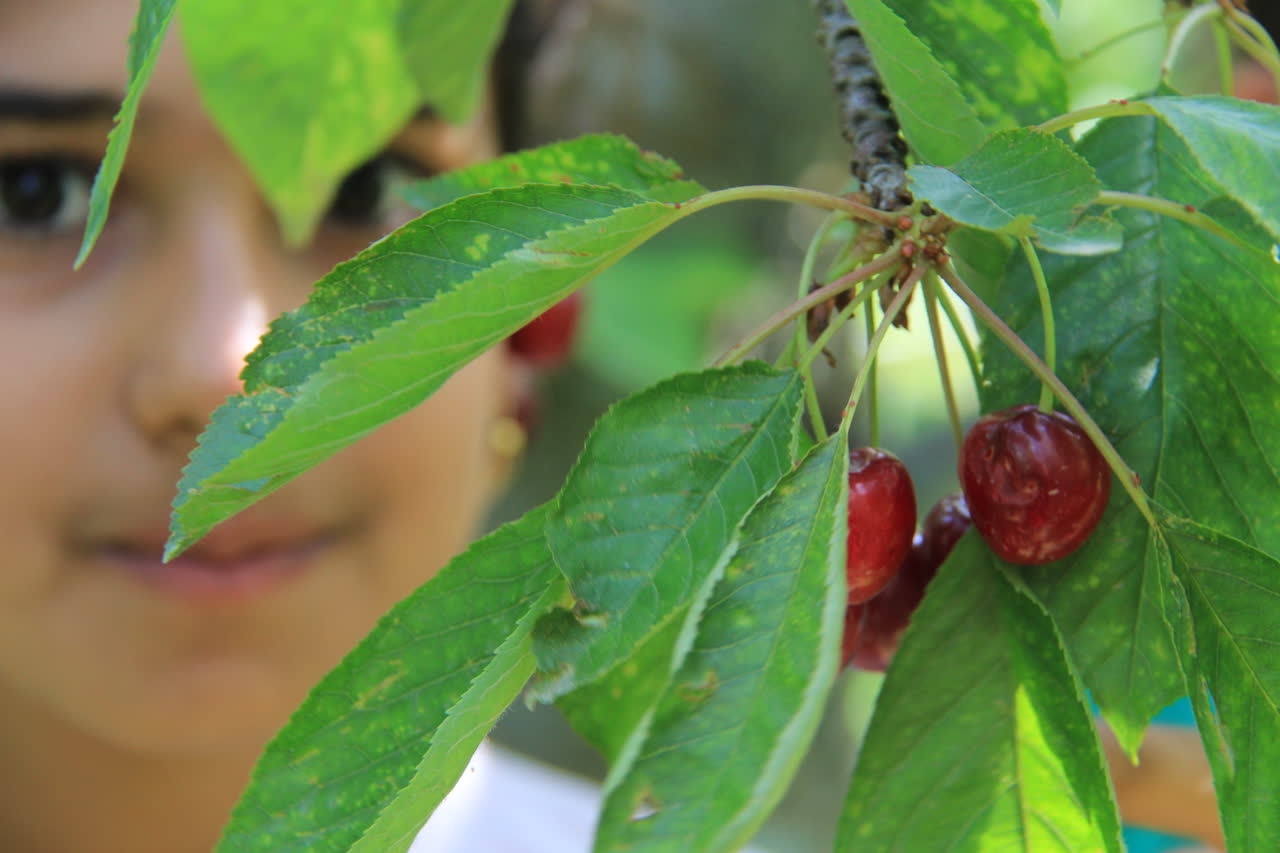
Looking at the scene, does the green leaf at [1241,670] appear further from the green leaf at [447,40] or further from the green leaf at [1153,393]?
the green leaf at [447,40]

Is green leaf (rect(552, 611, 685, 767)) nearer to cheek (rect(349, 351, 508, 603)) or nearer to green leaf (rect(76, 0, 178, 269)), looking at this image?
green leaf (rect(76, 0, 178, 269))

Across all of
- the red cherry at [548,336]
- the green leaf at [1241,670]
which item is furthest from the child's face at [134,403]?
the green leaf at [1241,670]

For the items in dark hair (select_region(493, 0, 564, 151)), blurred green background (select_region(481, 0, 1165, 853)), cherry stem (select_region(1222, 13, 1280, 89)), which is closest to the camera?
cherry stem (select_region(1222, 13, 1280, 89))

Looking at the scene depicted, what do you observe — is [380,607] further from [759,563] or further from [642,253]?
[642,253]

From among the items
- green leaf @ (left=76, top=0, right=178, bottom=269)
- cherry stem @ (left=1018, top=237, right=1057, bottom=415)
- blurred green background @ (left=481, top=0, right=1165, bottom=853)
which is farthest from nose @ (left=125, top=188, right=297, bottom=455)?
blurred green background @ (left=481, top=0, right=1165, bottom=853)

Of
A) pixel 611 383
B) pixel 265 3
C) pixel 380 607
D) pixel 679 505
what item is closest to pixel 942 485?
pixel 611 383

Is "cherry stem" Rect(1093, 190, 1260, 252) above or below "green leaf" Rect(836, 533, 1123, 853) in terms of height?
above
